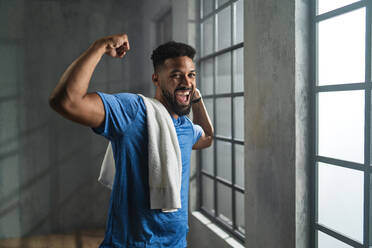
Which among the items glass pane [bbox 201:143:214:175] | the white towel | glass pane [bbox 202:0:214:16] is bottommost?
glass pane [bbox 201:143:214:175]

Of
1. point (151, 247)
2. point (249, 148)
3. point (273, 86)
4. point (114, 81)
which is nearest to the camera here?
point (151, 247)

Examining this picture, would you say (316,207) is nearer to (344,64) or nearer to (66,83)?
(344,64)

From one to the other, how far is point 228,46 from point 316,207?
138 cm

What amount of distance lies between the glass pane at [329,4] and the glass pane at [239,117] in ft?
2.83

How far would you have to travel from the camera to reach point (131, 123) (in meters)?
1.20

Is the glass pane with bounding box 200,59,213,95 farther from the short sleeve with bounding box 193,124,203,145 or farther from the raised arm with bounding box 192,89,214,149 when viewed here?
the short sleeve with bounding box 193,124,203,145

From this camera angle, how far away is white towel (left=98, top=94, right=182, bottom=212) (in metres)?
1.23

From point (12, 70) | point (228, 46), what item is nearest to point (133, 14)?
point (12, 70)

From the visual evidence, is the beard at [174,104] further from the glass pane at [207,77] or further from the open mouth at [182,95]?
the glass pane at [207,77]

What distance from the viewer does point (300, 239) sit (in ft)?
4.97

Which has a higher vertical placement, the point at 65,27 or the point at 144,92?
the point at 65,27

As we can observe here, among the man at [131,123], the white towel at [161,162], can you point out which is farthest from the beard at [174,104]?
the white towel at [161,162]

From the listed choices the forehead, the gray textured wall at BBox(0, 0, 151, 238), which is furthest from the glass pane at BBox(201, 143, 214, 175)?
the gray textured wall at BBox(0, 0, 151, 238)

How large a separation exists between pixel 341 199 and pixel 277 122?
0.47 metres
